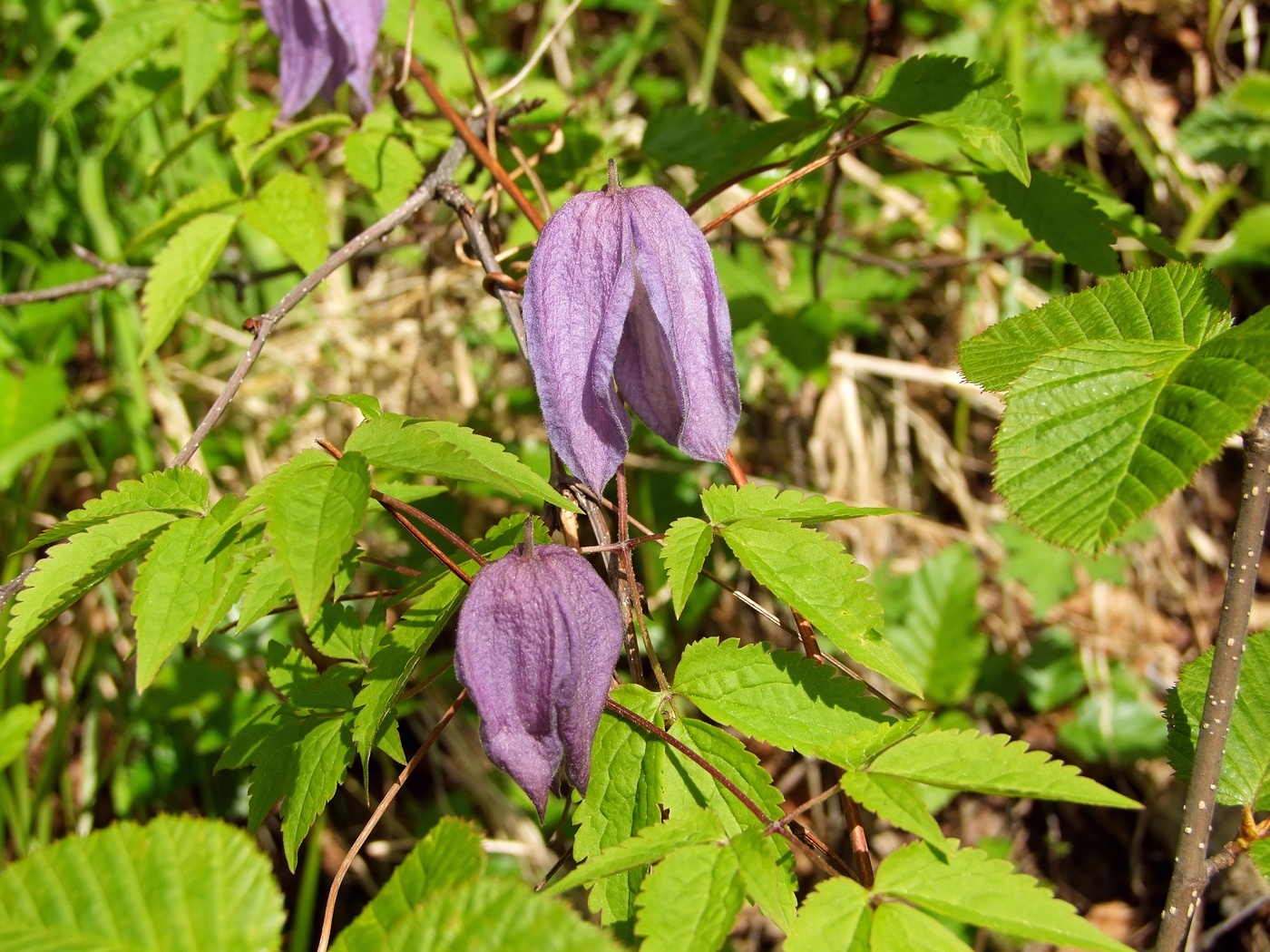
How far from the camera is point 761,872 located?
936 millimetres

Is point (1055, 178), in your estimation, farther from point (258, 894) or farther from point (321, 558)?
point (258, 894)

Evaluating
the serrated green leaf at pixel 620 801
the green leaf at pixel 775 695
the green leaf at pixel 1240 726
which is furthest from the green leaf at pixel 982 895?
the green leaf at pixel 1240 726

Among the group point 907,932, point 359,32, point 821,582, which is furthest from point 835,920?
point 359,32

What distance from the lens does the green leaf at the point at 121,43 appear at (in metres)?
1.79

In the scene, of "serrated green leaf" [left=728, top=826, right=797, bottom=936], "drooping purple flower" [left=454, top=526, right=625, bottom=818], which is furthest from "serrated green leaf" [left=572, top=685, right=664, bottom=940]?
"serrated green leaf" [left=728, top=826, right=797, bottom=936]

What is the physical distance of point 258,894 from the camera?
837 millimetres

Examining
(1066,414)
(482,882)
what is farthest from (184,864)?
(1066,414)

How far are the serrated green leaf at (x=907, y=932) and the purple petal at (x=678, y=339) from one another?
0.53 metres

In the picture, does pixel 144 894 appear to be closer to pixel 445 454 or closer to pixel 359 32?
pixel 445 454

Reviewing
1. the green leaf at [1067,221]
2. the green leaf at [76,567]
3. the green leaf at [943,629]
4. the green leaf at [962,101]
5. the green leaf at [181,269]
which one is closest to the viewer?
the green leaf at [76,567]

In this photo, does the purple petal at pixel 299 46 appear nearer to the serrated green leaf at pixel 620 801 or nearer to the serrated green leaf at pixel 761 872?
the serrated green leaf at pixel 620 801

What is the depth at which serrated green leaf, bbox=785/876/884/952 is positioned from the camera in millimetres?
925

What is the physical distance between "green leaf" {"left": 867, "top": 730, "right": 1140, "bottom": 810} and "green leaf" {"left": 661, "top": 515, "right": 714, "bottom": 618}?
26 centimetres

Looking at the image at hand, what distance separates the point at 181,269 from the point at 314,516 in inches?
35.9
